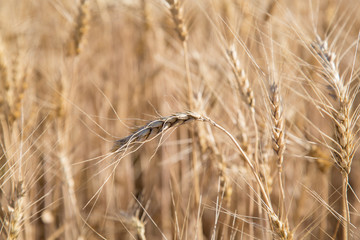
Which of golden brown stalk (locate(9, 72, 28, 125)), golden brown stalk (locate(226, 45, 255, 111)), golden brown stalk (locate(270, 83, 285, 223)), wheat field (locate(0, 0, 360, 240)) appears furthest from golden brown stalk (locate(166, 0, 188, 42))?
golden brown stalk (locate(9, 72, 28, 125))

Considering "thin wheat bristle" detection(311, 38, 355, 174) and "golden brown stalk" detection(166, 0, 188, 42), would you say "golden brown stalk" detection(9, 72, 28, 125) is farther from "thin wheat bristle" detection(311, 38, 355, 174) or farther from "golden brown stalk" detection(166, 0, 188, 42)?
"thin wheat bristle" detection(311, 38, 355, 174)

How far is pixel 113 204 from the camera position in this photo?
2.17 meters

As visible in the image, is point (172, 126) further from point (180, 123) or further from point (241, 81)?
point (241, 81)

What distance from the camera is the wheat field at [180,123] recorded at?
1125 mm

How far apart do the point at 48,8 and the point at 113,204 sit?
5.73 ft

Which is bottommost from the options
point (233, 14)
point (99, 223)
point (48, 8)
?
point (99, 223)

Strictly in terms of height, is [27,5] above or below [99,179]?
above

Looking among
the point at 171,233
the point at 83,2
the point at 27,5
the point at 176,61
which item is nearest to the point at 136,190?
the point at 171,233

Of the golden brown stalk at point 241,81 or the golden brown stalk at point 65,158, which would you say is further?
the golden brown stalk at point 65,158

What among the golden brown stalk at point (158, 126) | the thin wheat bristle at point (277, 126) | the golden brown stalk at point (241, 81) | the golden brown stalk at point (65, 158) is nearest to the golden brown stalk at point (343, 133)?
the thin wheat bristle at point (277, 126)

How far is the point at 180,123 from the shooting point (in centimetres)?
100

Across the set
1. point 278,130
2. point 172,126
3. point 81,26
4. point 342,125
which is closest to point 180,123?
point 172,126

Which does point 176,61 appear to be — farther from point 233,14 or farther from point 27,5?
point 27,5

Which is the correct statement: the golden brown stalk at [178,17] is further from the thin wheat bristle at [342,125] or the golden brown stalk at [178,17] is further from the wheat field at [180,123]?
the thin wheat bristle at [342,125]
